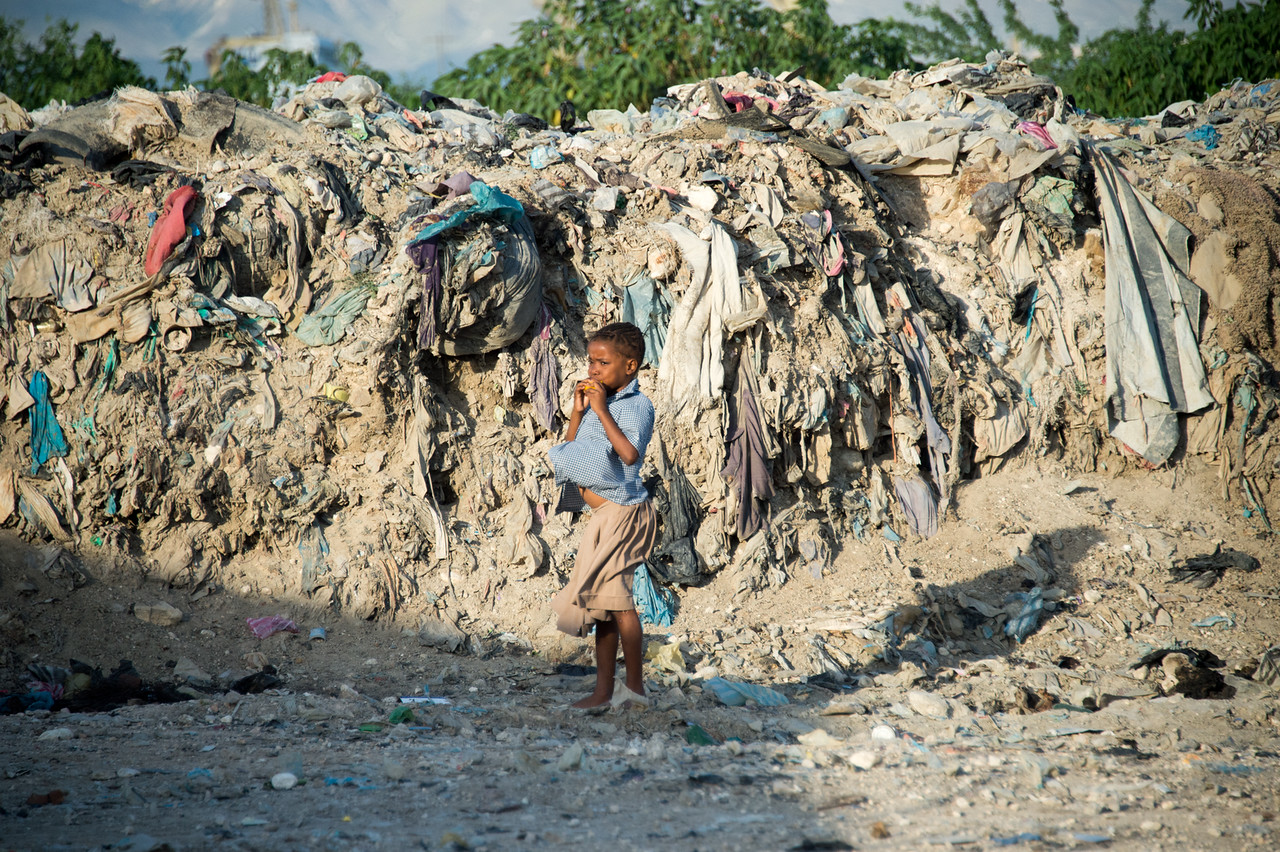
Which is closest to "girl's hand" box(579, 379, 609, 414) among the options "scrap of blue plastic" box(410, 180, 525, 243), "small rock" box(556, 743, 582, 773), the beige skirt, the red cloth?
the beige skirt

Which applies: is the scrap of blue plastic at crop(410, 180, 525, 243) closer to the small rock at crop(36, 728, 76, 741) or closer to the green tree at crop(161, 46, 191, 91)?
the small rock at crop(36, 728, 76, 741)

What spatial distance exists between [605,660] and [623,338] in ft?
3.87

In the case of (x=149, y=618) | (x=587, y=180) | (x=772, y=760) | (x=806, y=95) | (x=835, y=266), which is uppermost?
(x=806, y=95)

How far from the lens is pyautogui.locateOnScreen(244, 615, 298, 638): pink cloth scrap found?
384 cm

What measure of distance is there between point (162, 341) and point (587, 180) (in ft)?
8.77

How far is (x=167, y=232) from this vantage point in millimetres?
4270

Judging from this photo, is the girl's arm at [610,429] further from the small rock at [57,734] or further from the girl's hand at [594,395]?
the small rock at [57,734]

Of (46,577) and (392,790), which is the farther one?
(46,577)

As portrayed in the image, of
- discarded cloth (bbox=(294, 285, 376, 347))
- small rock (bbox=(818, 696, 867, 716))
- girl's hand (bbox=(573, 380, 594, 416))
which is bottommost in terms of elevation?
small rock (bbox=(818, 696, 867, 716))

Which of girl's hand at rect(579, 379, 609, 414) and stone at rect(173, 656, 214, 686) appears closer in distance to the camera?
girl's hand at rect(579, 379, 609, 414)

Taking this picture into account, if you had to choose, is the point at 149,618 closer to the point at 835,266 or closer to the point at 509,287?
the point at 509,287

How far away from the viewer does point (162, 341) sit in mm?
4191

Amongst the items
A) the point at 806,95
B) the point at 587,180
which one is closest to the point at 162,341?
the point at 587,180

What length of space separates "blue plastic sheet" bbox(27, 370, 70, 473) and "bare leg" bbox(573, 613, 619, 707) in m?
2.88
